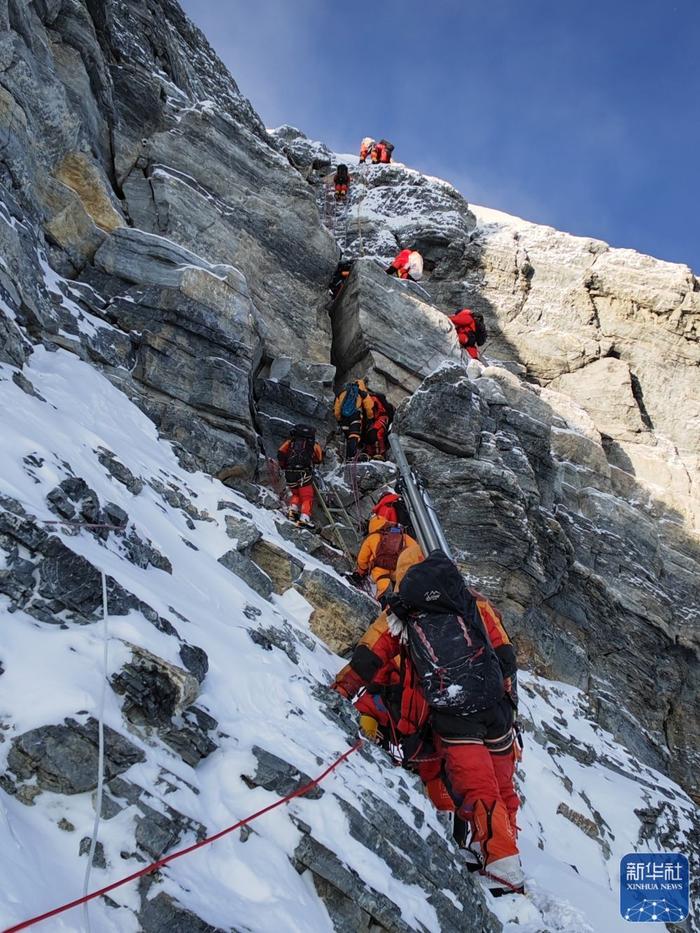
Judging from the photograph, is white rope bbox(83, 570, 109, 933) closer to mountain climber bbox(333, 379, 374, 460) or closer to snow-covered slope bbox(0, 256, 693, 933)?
snow-covered slope bbox(0, 256, 693, 933)

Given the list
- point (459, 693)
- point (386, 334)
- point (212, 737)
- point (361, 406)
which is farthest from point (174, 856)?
point (386, 334)

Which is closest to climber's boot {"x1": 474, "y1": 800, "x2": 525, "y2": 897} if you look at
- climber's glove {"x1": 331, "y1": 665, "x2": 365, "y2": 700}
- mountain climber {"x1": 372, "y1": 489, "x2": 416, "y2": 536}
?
climber's glove {"x1": 331, "y1": 665, "x2": 365, "y2": 700}

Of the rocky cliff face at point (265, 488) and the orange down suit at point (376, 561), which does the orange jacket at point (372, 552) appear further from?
the rocky cliff face at point (265, 488)

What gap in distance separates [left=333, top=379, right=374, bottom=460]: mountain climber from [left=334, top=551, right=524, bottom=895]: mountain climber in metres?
8.51

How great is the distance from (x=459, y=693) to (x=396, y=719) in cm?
84

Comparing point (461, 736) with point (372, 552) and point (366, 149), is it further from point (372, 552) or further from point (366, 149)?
point (366, 149)

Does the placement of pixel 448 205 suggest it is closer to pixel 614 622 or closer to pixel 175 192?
pixel 175 192

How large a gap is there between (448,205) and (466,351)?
980cm

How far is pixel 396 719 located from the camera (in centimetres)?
594

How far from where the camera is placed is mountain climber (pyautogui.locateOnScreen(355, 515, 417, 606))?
31.0 ft

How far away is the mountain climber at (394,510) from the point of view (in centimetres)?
1102

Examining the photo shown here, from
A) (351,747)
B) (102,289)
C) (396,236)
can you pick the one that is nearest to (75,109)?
(102,289)

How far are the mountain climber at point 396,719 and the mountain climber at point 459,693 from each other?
0.02 metres

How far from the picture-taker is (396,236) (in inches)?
969
